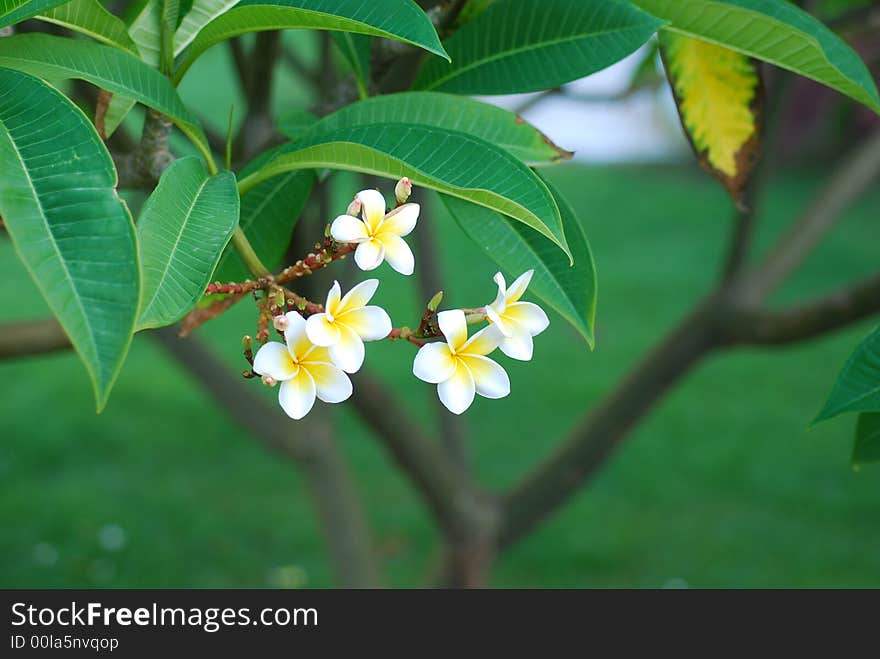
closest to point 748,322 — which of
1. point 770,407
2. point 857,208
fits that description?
point 770,407

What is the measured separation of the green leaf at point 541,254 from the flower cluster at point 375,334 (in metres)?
0.04

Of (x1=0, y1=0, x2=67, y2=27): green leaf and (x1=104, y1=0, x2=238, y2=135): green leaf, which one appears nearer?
(x1=0, y1=0, x2=67, y2=27): green leaf

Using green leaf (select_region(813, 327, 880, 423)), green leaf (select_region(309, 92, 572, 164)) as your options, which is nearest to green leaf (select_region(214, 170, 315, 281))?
green leaf (select_region(309, 92, 572, 164))

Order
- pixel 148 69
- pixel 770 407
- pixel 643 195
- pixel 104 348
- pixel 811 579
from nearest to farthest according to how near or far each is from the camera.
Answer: pixel 104 348
pixel 148 69
pixel 811 579
pixel 770 407
pixel 643 195

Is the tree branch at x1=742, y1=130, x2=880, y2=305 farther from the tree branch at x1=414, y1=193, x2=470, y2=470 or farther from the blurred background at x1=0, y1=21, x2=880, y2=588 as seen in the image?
the tree branch at x1=414, y1=193, x2=470, y2=470

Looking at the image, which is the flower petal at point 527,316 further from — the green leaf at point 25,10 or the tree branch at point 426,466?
the tree branch at point 426,466

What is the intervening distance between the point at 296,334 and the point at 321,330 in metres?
0.02

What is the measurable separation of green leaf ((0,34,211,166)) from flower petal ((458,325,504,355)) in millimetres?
253

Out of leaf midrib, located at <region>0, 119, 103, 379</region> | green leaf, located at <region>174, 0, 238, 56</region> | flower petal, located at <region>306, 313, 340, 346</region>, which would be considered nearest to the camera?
leaf midrib, located at <region>0, 119, 103, 379</region>

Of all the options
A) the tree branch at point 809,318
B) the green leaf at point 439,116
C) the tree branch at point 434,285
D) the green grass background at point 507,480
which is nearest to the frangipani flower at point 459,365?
the green leaf at point 439,116

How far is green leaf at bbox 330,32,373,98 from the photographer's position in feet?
2.70

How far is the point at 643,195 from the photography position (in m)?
7.32
